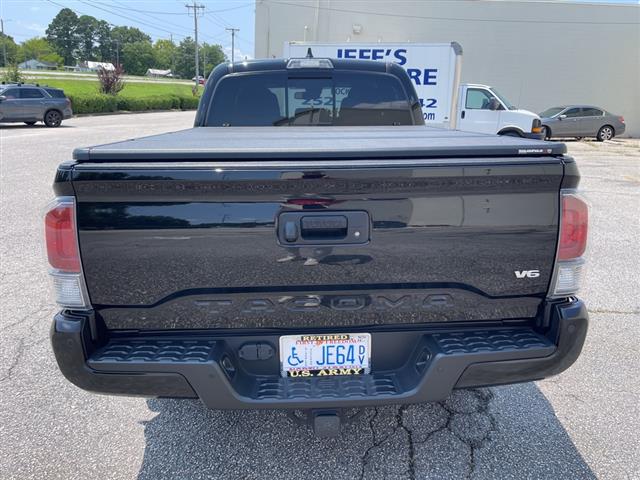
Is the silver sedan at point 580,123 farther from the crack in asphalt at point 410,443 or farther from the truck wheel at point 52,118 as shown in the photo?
the truck wheel at point 52,118

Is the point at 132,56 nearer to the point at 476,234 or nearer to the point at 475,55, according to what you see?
the point at 475,55

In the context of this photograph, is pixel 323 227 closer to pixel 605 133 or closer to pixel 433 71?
pixel 433 71

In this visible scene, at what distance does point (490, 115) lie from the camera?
52.0ft

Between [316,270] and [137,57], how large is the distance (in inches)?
5922

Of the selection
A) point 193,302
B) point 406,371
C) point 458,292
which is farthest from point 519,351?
point 193,302

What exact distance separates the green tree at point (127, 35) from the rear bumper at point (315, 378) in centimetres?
15433

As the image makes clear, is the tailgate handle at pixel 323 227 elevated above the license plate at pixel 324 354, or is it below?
above

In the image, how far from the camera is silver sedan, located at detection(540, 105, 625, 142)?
21656mm

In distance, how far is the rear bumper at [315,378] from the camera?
79.0 inches

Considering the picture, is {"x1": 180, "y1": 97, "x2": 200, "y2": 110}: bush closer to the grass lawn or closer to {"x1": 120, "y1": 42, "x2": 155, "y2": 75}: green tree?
the grass lawn

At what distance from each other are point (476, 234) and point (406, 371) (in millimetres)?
679

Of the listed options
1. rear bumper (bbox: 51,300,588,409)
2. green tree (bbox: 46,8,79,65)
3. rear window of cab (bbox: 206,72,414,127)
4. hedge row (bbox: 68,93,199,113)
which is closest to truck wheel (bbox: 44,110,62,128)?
hedge row (bbox: 68,93,199,113)

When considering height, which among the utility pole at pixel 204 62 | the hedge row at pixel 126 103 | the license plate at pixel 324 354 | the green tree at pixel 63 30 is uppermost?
the green tree at pixel 63 30

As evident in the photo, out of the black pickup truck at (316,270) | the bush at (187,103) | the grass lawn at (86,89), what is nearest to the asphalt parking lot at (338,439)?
the black pickup truck at (316,270)
